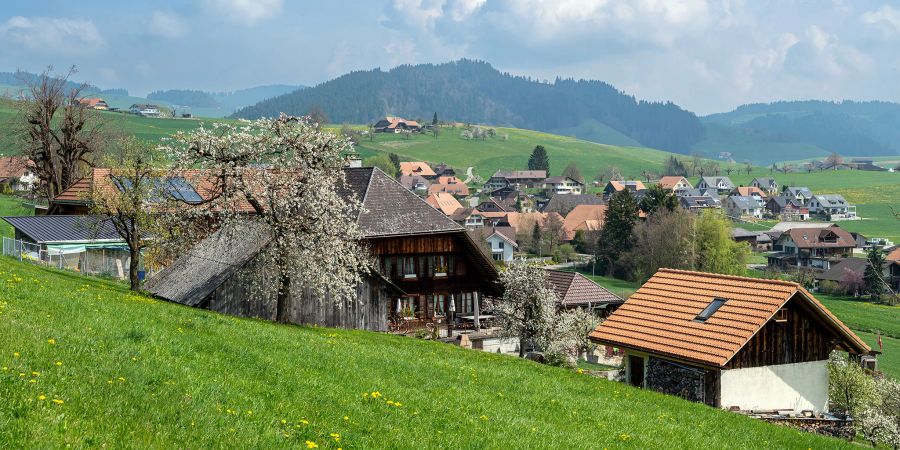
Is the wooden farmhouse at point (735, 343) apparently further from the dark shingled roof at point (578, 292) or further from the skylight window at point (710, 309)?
the dark shingled roof at point (578, 292)

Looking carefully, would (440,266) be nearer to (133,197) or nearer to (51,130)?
(133,197)

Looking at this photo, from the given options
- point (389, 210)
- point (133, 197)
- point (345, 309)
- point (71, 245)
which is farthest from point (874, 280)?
point (133, 197)

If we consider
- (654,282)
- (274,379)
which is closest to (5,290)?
(274,379)

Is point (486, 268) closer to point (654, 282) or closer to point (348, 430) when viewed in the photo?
point (654, 282)

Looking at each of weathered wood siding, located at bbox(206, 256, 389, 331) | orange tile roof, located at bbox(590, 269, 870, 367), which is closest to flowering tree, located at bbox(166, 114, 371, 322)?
weathered wood siding, located at bbox(206, 256, 389, 331)

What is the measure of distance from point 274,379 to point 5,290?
24.8ft

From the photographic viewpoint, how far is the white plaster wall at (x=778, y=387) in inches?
1123

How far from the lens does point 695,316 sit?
99.4 feet

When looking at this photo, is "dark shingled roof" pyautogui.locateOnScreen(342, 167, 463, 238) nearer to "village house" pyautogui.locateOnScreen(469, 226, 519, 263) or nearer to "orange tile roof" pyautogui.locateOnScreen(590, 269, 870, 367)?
"orange tile roof" pyautogui.locateOnScreen(590, 269, 870, 367)

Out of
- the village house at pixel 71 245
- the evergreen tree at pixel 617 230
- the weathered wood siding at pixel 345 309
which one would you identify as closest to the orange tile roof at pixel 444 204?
the evergreen tree at pixel 617 230

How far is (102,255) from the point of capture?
54906 millimetres

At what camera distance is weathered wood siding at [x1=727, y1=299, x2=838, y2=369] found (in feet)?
94.9

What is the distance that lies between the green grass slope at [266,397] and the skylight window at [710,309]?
8.50m

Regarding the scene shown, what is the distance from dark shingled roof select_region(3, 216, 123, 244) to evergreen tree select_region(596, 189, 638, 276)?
75.1 m
